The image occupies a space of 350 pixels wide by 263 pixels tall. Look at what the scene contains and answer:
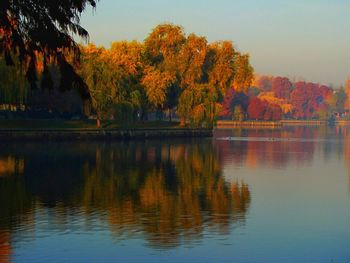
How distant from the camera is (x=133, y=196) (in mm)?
27531

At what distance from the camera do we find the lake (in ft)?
56.5

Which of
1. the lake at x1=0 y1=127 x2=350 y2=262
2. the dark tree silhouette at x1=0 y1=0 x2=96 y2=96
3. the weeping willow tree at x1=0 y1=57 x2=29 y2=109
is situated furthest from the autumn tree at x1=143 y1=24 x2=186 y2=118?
the dark tree silhouette at x1=0 y1=0 x2=96 y2=96

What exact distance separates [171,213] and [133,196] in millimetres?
4724

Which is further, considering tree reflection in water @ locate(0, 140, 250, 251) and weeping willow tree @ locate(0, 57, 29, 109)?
weeping willow tree @ locate(0, 57, 29, 109)

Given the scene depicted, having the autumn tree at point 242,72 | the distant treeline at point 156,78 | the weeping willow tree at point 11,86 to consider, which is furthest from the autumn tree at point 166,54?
the weeping willow tree at point 11,86

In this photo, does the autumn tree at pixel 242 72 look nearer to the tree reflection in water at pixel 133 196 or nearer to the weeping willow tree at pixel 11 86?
the weeping willow tree at pixel 11 86

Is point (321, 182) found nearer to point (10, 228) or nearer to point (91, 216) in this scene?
point (91, 216)

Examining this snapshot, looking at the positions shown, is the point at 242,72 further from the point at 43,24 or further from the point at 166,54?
the point at 43,24

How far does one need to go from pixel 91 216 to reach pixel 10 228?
123 inches

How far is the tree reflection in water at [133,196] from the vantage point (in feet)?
67.6

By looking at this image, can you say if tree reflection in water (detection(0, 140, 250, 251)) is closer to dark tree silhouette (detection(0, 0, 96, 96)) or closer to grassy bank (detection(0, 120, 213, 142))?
dark tree silhouette (detection(0, 0, 96, 96))

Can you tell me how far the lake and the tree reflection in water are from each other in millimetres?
38

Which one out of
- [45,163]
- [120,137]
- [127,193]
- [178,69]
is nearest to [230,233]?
[127,193]

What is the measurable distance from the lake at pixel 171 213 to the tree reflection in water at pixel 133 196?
0.04 m
